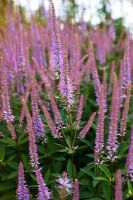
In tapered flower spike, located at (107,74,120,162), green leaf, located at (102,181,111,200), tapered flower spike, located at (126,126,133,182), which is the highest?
tapered flower spike, located at (107,74,120,162)

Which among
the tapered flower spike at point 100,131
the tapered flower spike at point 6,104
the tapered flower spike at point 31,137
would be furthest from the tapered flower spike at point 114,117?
the tapered flower spike at point 6,104

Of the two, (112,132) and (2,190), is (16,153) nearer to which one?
(2,190)

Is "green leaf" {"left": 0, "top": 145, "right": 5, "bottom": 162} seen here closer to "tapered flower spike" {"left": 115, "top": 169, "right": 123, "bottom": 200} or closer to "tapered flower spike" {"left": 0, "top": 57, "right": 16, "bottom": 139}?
"tapered flower spike" {"left": 0, "top": 57, "right": 16, "bottom": 139}

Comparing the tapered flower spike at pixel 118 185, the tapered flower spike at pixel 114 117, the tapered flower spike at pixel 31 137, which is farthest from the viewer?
the tapered flower spike at pixel 31 137

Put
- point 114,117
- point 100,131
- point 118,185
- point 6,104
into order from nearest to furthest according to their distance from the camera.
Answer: point 118,185 → point 114,117 → point 100,131 → point 6,104

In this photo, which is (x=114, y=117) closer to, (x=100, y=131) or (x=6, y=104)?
(x=100, y=131)

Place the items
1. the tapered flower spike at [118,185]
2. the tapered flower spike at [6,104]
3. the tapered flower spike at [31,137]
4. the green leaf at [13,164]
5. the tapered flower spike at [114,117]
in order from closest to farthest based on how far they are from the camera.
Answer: the tapered flower spike at [118,185] < the tapered flower spike at [114,117] < the tapered flower spike at [31,137] < the tapered flower spike at [6,104] < the green leaf at [13,164]

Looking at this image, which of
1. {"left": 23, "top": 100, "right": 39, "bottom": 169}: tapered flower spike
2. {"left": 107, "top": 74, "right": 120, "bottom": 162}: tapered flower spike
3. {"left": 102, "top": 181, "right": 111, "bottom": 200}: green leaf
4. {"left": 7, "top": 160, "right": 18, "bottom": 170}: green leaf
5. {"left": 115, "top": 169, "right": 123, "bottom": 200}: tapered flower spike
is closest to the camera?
{"left": 115, "top": 169, "right": 123, "bottom": 200}: tapered flower spike

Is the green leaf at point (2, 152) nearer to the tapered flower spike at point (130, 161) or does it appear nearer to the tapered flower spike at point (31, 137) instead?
the tapered flower spike at point (31, 137)

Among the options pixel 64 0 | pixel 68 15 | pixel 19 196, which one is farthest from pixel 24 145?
pixel 68 15

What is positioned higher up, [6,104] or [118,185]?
[6,104]

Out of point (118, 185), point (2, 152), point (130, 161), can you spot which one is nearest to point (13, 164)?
point (2, 152)

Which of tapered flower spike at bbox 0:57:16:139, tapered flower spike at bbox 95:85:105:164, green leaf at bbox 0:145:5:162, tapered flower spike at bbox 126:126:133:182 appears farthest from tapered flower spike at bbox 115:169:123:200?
green leaf at bbox 0:145:5:162
